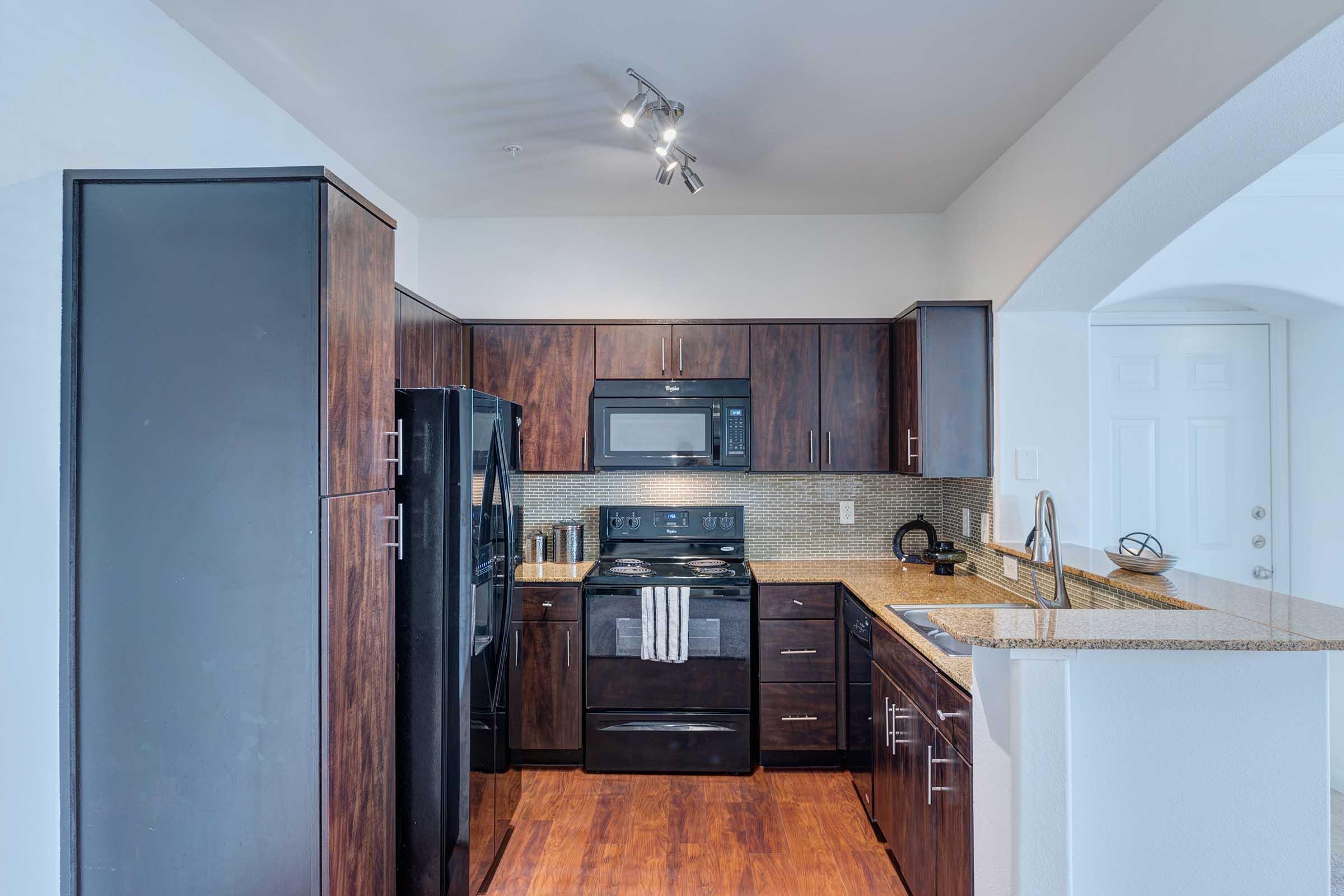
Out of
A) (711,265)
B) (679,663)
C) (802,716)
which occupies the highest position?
(711,265)

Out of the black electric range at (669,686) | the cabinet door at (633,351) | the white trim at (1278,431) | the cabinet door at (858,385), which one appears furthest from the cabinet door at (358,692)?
the white trim at (1278,431)

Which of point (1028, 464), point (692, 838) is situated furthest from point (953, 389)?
point (692, 838)

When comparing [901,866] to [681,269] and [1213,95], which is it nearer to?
[1213,95]

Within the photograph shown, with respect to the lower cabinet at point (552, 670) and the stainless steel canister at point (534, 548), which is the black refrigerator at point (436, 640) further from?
the stainless steel canister at point (534, 548)

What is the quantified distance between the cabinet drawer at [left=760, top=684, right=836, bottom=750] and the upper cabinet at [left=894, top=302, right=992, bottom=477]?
108cm

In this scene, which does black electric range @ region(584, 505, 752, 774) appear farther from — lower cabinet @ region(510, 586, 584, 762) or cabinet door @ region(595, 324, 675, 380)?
cabinet door @ region(595, 324, 675, 380)

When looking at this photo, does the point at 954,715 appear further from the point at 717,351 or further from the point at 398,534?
the point at 717,351

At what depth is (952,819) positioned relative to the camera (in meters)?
1.75

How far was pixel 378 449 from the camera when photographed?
1719 mm

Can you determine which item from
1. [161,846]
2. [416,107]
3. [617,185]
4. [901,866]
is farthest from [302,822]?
[617,185]

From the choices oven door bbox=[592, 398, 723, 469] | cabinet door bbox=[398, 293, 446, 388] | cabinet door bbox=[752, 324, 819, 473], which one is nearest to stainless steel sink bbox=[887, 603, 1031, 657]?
cabinet door bbox=[752, 324, 819, 473]

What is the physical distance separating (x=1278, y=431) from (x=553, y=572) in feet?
10.9

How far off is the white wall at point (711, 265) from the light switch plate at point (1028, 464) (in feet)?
3.48

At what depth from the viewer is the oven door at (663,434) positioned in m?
3.24
